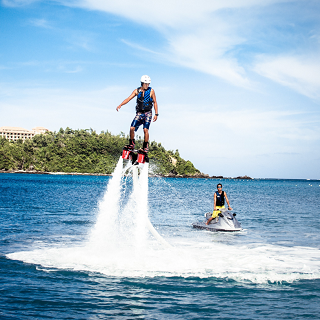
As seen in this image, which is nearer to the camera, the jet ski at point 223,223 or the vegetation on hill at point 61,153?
the jet ski at point 223,223

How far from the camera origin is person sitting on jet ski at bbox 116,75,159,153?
431 inches

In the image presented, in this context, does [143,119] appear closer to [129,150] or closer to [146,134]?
[146,134]

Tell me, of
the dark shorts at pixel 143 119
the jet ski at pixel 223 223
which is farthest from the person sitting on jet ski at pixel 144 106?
the jet ski at pixel 223 223

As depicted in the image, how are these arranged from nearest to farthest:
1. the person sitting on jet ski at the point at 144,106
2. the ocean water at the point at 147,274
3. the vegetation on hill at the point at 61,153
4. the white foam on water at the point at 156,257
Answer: the ocean water at the point at 147,274
the person sitting on jet ski at the point at 144,106
the white foam on water at the point at 156,257
the vegetation on hill at the point at 61,153

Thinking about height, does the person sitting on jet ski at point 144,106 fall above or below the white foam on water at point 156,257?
above

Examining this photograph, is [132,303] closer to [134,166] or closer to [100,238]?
[134,166]

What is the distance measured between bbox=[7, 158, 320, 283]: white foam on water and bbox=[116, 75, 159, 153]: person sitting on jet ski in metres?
1.33

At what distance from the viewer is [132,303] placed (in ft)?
30.6

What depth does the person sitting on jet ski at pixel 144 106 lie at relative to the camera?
10.9 metres

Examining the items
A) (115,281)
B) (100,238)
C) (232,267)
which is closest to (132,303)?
A: (115,281)

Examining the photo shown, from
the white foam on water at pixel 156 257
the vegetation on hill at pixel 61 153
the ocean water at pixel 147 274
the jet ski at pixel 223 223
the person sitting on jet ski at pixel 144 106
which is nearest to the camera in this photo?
the ocean water at pixel 147 274

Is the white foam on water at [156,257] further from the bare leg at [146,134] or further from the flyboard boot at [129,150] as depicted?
the bare leg at [146,134]

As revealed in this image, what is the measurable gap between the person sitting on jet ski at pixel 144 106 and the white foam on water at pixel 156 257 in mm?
1329

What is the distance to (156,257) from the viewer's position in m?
14.1
